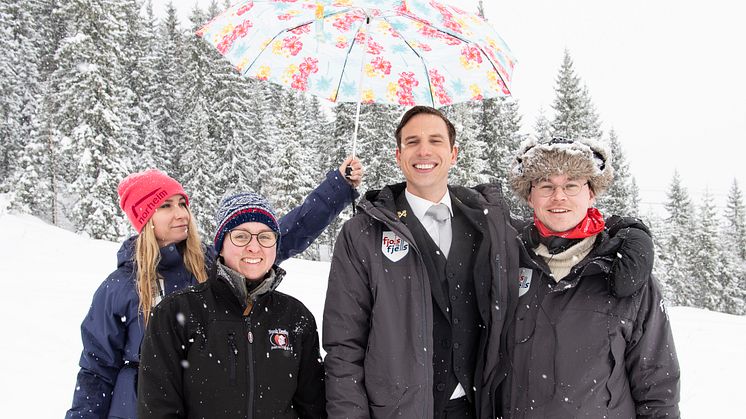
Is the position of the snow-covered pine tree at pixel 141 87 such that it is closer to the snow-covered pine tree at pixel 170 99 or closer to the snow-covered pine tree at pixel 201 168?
the snow-covered pine tree at pixel 170 99

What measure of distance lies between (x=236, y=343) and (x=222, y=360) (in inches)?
4.1

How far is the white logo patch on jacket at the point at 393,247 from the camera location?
2842 mm

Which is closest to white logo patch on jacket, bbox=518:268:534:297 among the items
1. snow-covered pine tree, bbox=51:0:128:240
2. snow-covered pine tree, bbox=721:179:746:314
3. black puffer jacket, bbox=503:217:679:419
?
black puffer jacket, bbox=503:217:679:419

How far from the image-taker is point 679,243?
40.1 meters

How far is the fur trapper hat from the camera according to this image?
9.37 ft

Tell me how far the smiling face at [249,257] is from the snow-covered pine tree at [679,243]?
39516 mm

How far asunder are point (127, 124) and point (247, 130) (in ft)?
22.9

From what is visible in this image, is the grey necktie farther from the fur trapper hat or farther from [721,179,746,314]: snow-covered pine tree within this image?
[721,179,746,314]: snow-covered pine tree

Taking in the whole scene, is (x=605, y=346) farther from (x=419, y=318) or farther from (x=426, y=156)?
(x=426, y=156)

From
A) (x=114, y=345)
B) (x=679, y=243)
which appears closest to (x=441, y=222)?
(x=114, y=345)

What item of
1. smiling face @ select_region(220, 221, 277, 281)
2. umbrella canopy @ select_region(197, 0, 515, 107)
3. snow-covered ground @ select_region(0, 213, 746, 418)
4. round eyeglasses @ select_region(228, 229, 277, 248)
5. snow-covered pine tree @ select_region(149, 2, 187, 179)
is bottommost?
snow-covered ground @ select_region(0, 213, 746, 418)

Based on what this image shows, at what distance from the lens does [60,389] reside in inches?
243

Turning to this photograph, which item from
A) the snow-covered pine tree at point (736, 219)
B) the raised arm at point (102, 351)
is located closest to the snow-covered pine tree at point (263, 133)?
the raised arm at point (102, 351)

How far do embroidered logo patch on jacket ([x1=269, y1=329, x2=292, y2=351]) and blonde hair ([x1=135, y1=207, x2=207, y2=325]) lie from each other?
0.78 m
